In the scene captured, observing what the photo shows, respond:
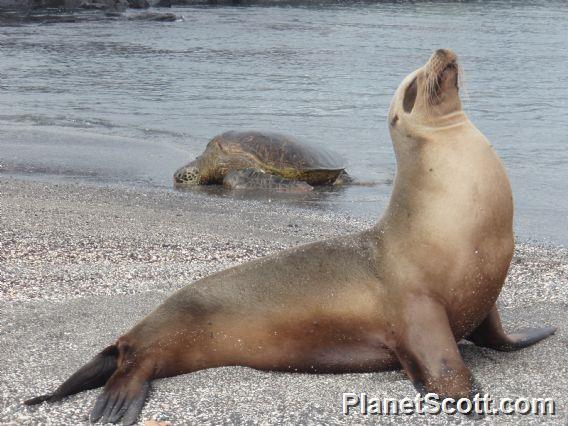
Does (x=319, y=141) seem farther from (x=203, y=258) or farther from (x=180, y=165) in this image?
(x=203, y=258)

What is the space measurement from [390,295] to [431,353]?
12.8 inches

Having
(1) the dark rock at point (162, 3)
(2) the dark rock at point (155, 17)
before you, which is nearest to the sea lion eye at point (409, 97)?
(2) the dark rock at point (155, 17)

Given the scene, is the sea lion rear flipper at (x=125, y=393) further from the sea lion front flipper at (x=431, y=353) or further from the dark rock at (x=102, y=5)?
the dark rock at (x=102, y=5)

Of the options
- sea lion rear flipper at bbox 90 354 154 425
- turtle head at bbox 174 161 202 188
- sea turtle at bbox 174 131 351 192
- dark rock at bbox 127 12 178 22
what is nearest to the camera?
sea lion rear flipper at bbox 90 354 154 425

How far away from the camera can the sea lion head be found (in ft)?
13.6

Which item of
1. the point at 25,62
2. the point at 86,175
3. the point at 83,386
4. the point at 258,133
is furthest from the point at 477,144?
the point at 25,62

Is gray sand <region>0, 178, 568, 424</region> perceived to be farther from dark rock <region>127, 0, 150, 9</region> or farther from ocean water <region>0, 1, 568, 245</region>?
dark rock <region>127, 0, 150, 9</region>

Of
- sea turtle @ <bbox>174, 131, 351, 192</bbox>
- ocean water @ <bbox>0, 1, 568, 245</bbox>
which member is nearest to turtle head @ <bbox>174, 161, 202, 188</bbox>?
sea turtle @ <bbox>174, 131, 351, 192</bbox>

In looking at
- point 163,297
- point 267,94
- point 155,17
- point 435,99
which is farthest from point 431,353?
Answer: point 155,17

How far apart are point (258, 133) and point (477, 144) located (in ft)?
28.4

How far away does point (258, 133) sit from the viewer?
496 inches

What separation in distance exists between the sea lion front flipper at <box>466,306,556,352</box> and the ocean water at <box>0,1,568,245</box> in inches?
42.4

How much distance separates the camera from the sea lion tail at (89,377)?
3.78 meters

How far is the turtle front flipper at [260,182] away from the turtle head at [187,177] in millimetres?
457
